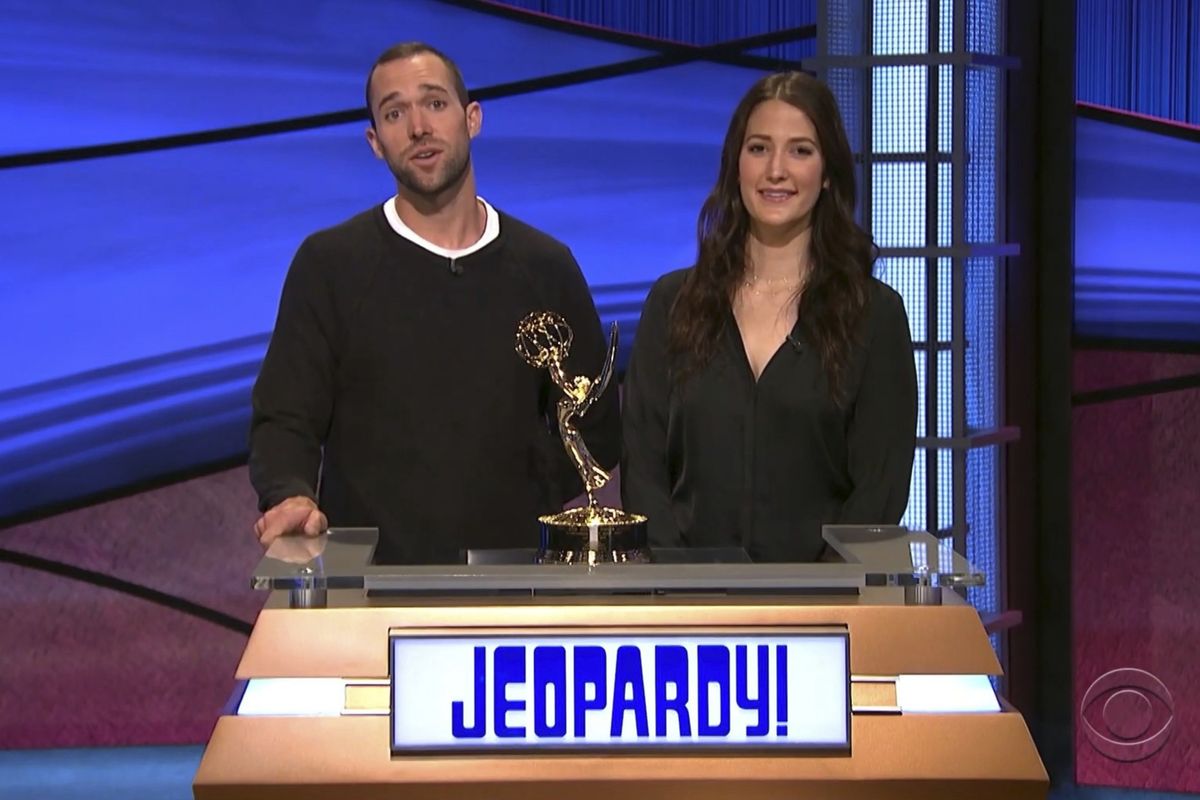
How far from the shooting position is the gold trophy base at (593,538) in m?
2.04

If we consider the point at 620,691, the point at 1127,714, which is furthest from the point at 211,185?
the point at 620,691

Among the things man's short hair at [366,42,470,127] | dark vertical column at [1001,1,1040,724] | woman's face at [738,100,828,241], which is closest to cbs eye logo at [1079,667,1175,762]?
dark vertical column at [1001,1,1040,724]

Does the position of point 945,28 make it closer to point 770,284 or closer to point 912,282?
point 912,282

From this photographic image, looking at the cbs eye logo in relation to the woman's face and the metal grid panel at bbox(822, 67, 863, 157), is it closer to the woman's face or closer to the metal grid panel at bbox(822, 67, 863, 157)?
the metal grid panel at bbox(822, 67, 863, 157)

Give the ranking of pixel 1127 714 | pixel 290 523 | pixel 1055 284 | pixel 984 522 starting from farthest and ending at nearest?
1. pixel 1127 714
2. pixel 1055 284
3. pixel 984 522
4. pixel 290 523

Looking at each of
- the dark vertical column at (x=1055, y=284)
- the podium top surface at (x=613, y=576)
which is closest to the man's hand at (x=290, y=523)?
the podium top surface at (x=613, y=576)

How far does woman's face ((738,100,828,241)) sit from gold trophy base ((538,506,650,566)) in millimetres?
752

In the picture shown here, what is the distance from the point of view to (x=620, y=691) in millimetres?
1720

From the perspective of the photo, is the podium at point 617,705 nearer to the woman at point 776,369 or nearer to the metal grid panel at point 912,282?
the woman at point 776,369

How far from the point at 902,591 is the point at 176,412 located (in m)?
3.33

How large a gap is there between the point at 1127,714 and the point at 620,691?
3084 mm

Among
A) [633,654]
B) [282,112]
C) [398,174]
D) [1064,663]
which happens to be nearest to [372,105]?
[398,174]

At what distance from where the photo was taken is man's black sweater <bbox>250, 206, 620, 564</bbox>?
2.86m

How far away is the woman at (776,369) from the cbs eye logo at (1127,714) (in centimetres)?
210
